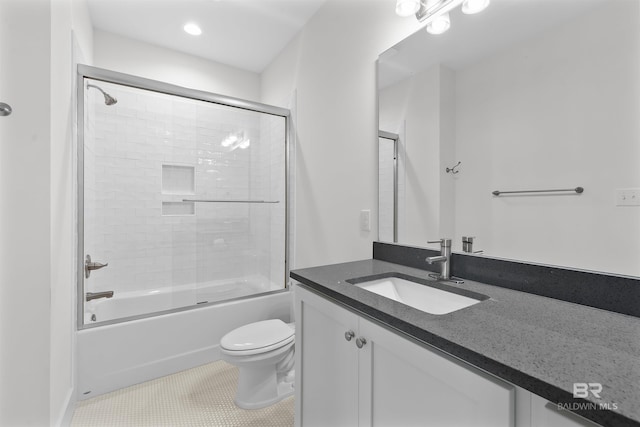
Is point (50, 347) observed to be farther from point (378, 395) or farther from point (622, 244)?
point (622, 244)

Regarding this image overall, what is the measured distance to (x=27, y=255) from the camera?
1079mm

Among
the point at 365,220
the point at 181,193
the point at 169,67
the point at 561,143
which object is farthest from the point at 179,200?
the point at 561,143

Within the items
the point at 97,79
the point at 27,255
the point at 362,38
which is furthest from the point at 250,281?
the point at 362,38

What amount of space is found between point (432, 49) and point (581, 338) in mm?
1199

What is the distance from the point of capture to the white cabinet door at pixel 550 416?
437mm

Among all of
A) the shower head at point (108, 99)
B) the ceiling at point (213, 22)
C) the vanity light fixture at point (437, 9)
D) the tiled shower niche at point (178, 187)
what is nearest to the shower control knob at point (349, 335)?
the vanity light fixture at point (437, 9)

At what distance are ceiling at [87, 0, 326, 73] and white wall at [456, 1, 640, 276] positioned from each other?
1582mm

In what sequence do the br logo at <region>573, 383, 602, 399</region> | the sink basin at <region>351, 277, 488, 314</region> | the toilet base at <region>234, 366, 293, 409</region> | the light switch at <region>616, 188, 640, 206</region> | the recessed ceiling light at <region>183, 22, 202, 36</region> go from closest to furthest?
the br logo at <region>573, 383, 602, 399</region> → the light switch at <region>616, 188, 640, 206</region> → the sink basin at <region>351, 277, 488, 314</region> → the toilet base at <region>234, 366, 293, 409</region> → the recessed ceiling light at <region>183, 22, 202, 36</region>

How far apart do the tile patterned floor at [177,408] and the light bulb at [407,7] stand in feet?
6.79

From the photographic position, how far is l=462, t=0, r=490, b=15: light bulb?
1.09 metres

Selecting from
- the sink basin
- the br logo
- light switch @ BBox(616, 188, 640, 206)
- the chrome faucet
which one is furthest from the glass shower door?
the br logo

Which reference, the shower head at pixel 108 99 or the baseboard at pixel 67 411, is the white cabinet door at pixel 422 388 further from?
the shower head at pixel 108 99

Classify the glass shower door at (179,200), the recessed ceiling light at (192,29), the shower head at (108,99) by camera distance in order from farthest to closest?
the recessed ceiling light at (192,29), the glass shower door at (179,200), the shower head at (108,99)

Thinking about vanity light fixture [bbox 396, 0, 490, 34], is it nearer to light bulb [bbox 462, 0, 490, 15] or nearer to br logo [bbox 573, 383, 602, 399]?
light bulb [bbox 462, 0, 490, 15]
